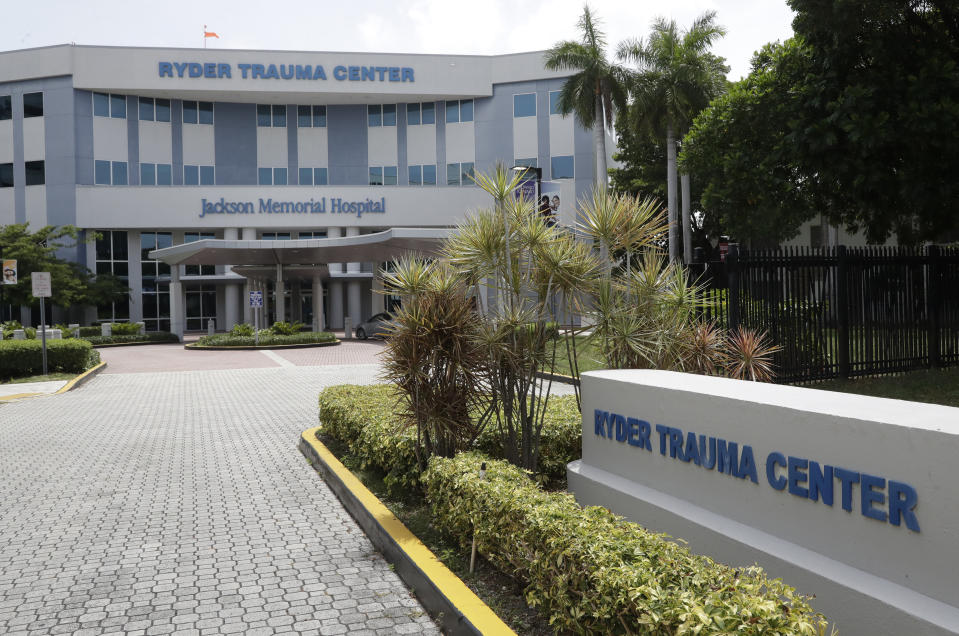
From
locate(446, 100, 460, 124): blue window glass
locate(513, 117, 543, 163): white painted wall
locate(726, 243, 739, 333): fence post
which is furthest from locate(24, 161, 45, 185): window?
locate(726, 243, 739, 333): fence post

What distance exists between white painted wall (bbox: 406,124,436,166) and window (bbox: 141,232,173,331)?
1588 cm

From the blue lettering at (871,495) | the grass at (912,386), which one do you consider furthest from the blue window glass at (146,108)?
the blue lettering at (871,495)

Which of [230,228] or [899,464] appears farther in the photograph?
[230,228]

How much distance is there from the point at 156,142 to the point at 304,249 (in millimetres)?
18375

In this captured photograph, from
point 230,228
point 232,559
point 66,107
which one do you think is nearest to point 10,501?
point 232,559

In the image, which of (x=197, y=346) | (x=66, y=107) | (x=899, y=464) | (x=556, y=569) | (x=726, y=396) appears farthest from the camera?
(x=66, y=107)

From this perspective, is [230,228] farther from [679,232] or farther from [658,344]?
[658,344]

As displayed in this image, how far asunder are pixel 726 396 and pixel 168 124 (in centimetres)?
4757

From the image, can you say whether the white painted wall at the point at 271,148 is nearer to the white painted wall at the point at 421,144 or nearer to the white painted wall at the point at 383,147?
the white painted wall at the point at 383,147

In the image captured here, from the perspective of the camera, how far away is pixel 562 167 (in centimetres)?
4422

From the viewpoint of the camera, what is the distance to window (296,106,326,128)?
1848 inches

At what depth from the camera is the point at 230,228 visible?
4441 cm

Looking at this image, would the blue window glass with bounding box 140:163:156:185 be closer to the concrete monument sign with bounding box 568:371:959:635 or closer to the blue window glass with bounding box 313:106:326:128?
the blue window glass with bounding box 313:106:326:128

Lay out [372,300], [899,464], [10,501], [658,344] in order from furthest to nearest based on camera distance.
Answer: [372,300]
[10,501]
[658,344]
[899,464]
